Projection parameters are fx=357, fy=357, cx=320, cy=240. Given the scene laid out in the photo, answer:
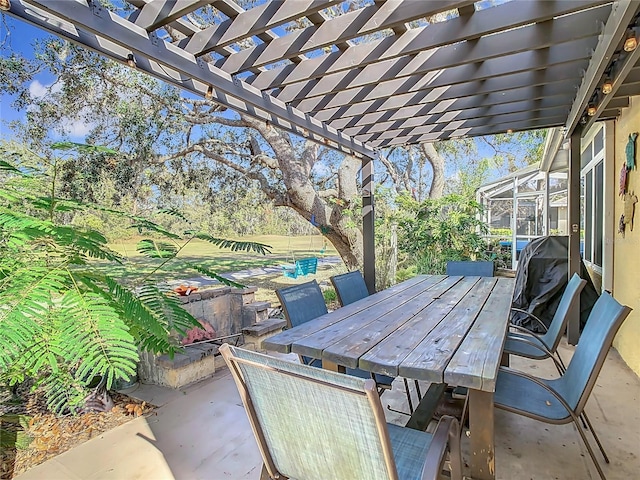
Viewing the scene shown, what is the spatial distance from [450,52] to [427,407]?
2.19 m

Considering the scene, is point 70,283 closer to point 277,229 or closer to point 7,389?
point 7,389

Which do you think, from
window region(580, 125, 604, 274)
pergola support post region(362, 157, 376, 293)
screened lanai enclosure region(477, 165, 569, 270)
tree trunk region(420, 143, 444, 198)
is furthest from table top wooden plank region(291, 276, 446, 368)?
tree trunk region(420, 143, 444, 198)

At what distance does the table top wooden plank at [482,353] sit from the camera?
1.27 m

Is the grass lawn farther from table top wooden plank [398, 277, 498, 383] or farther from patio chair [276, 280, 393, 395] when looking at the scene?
table top wooden plank [398, 277, 498, 383]

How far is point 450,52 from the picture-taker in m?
2.35

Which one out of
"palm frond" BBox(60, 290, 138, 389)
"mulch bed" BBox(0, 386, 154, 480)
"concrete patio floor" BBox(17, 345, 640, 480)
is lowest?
"concrete patio floor" BBox(17, 345, 640, 480)

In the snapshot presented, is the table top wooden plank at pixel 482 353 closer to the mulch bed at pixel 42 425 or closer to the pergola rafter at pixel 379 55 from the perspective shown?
the pergola rafter at pixel 379 55

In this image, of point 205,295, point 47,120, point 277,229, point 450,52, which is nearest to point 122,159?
point 47,120

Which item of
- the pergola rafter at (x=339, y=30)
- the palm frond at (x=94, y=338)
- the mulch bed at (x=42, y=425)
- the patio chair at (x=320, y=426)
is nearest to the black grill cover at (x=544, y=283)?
the pergola rafter at (x=339, y=30)

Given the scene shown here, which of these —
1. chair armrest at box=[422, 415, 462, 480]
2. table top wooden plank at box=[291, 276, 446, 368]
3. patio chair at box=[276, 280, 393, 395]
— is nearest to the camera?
chair armrest at box=[422, 415, 462, 480]

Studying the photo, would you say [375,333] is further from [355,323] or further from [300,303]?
[300,303]

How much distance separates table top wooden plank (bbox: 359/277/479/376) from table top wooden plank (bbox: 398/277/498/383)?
0.09ft

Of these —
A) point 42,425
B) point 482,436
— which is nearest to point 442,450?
point 482,436

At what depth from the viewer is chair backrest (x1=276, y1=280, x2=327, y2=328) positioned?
2131 mm
